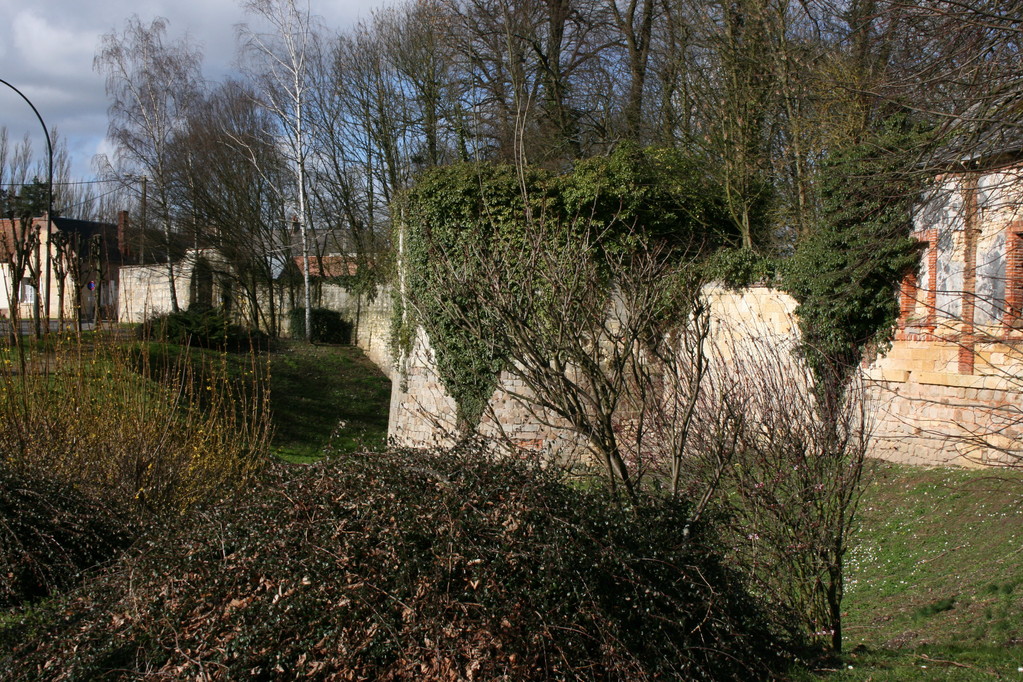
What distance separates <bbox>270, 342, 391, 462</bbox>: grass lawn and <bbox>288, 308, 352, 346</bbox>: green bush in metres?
1.49

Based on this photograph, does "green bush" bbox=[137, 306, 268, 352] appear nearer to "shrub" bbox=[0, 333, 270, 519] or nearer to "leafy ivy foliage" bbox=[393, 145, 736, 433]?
"leafy ivy foliage" bbox=[393, 145, 736, 433]

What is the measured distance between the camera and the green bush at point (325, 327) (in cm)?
2678

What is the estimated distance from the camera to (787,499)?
5.20m

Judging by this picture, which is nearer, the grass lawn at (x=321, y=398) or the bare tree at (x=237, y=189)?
the grass lawn at (x=321, y=398)

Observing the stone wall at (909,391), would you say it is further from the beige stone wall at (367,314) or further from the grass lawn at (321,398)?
the beige stone wall at (367,314)

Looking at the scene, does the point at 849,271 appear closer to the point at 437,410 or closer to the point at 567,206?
the point at 567,206

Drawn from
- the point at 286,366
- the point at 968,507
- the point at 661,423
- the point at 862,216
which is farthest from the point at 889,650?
the point at 286,366

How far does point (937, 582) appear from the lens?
7.07 m

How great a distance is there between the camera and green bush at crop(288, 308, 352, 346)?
26.8 m

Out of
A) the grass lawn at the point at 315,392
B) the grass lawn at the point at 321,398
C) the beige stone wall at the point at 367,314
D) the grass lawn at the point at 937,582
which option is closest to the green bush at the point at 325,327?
the beige stone wall at the point at 367,314

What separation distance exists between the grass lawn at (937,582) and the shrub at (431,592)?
100 cm

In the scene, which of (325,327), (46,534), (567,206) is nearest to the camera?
(46,534)

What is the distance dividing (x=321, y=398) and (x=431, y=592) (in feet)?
56.0

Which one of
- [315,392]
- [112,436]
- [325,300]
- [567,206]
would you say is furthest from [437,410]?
[325,300]
